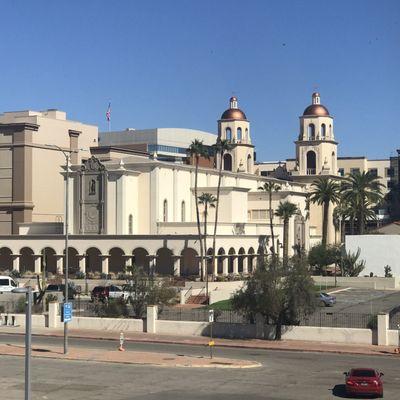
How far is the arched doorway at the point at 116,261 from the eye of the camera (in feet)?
321

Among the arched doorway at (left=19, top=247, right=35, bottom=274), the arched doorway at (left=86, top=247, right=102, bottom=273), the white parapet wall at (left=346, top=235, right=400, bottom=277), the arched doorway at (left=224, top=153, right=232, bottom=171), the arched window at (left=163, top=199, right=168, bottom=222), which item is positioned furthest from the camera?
the arched doorway at (left=224, top=153, right=232, bottom=171)

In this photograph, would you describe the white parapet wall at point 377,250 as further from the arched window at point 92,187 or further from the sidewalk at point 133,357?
the sidewalk at point 133,357

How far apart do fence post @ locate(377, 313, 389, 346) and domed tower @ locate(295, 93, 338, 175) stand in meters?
94.8

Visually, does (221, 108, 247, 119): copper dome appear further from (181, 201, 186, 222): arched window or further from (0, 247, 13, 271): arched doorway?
(0, 247, 13, 271): arched doorway

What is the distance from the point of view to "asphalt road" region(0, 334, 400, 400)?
30562 mm

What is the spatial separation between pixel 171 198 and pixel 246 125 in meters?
41.3

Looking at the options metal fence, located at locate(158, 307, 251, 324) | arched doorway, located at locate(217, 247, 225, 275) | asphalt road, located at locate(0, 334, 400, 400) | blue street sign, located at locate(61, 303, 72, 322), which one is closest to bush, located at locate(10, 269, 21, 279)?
arched doorway, located at locate(217, 247, 225, 275)

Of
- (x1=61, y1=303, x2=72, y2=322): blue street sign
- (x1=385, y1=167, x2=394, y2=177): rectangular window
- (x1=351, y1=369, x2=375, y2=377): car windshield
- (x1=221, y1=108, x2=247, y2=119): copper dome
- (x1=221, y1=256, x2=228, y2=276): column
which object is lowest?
(x1=351, y1=369, x2=375, y2=377): car windshield

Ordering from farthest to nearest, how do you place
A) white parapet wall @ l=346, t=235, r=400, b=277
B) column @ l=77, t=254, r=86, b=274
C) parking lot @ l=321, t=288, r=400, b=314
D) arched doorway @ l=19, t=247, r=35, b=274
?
1. arched doorway @ l=19, t=247, r=35, b=274
2. column @ l=77, t=254, r=86, b=274
3. white parapet wall @ l=346, t=235, r=400, b=277
4. parking lot @ l=321, t=288, r=400, b=314

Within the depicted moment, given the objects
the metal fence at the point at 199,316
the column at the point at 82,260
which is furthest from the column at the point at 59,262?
the metal fence at the point at 199,316

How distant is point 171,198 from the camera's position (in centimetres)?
10462

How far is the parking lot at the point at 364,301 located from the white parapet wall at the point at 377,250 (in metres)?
7.31

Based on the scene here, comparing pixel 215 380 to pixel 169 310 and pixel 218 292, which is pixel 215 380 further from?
Answer: pixel 218 292

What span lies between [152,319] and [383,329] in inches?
540
